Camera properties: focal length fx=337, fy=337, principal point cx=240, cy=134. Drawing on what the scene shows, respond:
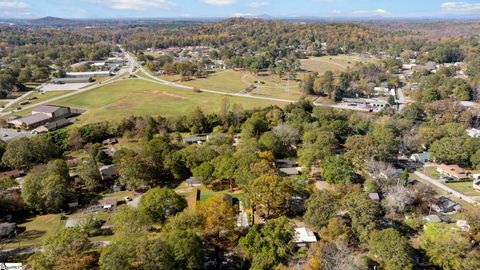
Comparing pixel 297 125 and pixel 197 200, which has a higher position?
pixel 297 125

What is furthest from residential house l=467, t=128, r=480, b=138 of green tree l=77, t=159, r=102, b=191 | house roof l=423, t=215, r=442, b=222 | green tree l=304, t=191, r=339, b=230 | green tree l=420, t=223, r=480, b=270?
green tree l=77, t=159, r=102, b=191

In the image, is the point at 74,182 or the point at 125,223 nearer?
the point at 125,223

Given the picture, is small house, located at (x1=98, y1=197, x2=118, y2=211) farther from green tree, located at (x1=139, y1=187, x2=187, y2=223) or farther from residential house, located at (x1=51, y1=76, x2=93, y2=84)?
residential house, located at (x1=51, y1=76, x2=93, y2=84)

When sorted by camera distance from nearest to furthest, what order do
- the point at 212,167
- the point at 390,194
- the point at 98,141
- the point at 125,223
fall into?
the point at 125,223
the point at 390,194
the point at 212,167
the point at 98,141

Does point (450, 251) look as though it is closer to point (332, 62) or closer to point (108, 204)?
point (108, 204)

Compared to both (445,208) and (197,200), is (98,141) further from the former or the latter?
(445,208)

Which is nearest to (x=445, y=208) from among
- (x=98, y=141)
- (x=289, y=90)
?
(x=98, y=141)

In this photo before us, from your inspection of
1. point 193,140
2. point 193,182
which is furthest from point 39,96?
point 193,182
